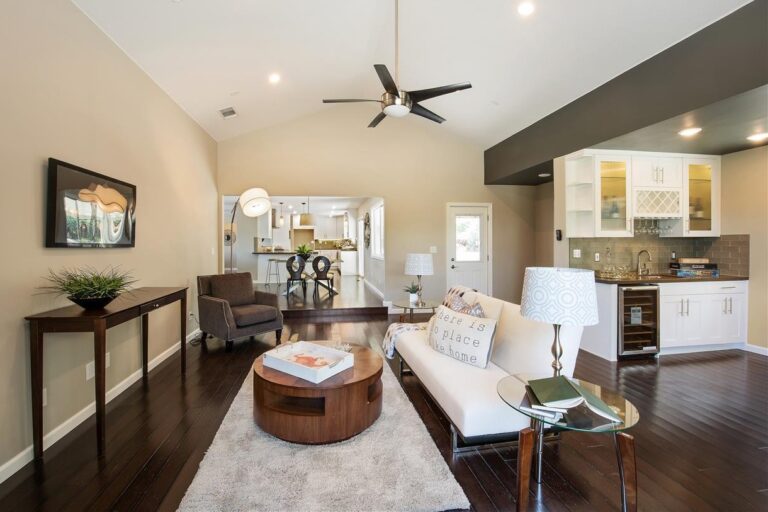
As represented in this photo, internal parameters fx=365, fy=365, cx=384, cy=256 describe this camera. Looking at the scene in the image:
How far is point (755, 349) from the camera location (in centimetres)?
434

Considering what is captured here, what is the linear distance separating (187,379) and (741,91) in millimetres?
5083

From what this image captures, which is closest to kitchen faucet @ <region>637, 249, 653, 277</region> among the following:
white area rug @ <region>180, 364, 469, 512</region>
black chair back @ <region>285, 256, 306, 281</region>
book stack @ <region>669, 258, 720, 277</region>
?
book stack @ <region>669, 258, 720, 277</region>

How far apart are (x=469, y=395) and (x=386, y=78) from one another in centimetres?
241

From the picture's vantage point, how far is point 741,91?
2.64 m

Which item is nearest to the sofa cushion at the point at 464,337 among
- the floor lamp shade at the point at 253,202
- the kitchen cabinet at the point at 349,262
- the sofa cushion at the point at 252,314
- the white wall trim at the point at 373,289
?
the sofa cushion at the point at 252,314

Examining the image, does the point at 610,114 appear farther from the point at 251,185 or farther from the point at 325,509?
the point at 251,185

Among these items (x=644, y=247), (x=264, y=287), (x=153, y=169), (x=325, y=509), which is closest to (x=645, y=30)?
(x=644, y=247)

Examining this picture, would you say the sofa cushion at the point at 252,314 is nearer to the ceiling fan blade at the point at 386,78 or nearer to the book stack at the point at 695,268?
the ceiling fan blade at the point at 386,78

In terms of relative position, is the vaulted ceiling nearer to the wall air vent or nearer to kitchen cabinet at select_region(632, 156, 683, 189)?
the wall air vent

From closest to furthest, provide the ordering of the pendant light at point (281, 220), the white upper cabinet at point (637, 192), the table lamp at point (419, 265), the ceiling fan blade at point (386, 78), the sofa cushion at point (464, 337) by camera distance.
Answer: the sofa cushion at point (464, 337), the ceiling fan blade at point (386, 78), the white upper cabinet at point (637, 192), the table lamp at point (419, 265), the pendant light at point (281, 220)

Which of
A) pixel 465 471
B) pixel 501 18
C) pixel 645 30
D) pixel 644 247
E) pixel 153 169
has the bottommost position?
pixel 465 471

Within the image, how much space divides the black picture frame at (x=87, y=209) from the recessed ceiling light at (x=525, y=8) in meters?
3.75

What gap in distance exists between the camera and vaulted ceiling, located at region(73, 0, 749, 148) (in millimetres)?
2934

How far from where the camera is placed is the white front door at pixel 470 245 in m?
6.74
